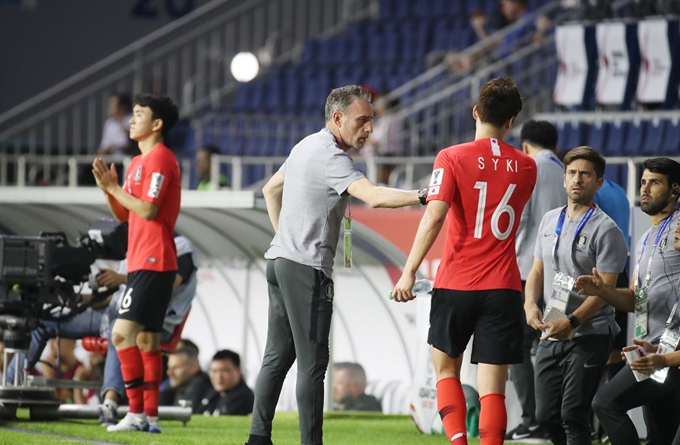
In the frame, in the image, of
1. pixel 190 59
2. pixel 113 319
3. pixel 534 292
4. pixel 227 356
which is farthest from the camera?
pixel 190 59

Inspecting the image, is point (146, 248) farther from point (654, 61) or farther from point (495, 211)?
point (654, 61)

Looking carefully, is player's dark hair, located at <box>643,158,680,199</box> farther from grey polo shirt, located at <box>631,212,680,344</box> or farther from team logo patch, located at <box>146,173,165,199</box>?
team logo patch, located at <box>146,173,165,199</box>

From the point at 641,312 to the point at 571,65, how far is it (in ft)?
28.3

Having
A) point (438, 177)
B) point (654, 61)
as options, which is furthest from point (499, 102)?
point (654, 61)

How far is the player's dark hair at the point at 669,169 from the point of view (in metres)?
6.31

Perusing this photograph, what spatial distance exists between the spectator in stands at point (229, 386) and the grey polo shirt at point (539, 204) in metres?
3.75

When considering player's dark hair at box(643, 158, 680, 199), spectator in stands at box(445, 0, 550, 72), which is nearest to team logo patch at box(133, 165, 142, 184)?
player's dark hair at box(643, 158, 680, 199)

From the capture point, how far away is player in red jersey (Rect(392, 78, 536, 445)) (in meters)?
5.85

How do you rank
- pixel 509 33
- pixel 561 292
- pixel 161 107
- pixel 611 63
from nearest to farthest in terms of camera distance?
1. pixel 561 292
2. pixel 161 107
3. pixel 611 63
4. pixel 509 33

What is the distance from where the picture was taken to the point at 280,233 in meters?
6.29

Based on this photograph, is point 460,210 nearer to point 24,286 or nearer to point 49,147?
point 24,286

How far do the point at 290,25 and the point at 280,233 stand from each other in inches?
544

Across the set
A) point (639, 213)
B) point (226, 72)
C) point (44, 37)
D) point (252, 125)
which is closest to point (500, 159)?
point (639, 213)

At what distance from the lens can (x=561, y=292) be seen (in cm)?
629
